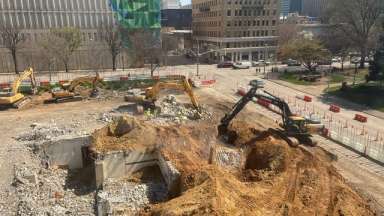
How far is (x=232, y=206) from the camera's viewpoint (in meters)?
17.8

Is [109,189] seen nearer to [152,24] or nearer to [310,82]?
[310,82]

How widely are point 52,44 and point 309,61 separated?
147 feet

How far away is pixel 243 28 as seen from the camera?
280ft

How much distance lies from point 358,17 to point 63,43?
171 ft

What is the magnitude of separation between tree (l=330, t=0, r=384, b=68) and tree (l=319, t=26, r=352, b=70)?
1.57m

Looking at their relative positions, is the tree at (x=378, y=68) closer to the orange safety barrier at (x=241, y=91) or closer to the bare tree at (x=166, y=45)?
the orange safety barrier at (x=241, y=91)

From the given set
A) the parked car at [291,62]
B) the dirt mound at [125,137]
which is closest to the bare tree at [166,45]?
the parked car at [291,62]

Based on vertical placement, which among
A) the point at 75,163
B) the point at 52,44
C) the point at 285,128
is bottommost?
the point at 75,163

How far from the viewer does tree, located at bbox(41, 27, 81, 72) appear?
6169 cm

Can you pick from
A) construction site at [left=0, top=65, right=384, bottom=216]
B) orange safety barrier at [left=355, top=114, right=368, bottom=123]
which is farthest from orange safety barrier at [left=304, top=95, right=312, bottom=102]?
construction site at [left=0, top=65, right=384, bottom=216]

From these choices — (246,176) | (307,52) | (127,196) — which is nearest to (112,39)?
(307,52)

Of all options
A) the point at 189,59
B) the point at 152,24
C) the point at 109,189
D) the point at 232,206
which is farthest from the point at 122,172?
the point at 189,59

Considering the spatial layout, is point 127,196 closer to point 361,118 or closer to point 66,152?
point 66,152

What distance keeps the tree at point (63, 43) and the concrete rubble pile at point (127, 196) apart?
45.0 meters
